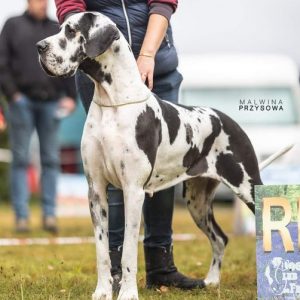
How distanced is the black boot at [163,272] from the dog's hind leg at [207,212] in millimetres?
117

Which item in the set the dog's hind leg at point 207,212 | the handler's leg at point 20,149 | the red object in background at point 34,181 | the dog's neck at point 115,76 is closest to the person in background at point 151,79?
the dog's hind leg at point 207,212

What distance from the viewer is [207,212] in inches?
234

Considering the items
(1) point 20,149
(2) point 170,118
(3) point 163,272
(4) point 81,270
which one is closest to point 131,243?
(2) point 170,118

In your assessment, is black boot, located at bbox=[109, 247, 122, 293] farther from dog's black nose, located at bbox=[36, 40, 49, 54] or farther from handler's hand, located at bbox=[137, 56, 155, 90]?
dog's black nose, located at bbox=[36, 40, 49, 54]

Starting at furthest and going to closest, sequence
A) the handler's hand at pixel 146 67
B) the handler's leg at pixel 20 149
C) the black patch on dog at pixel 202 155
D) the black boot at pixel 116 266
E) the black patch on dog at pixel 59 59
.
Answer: the handler's leg at pixel 20 149 → the black boot at pixel 116 266 → the black patch on dog at pixel 202 155 → the handler's hand at pixel 146 67 → the black patch on dog at pixel 59 59

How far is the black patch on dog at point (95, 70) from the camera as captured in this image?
4953 mm

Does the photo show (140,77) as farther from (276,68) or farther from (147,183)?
(276,68)

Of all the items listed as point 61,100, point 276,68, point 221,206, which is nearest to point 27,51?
point 61,100

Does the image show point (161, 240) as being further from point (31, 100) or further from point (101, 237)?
point (31, 100)

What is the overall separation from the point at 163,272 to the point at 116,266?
39 centimetres

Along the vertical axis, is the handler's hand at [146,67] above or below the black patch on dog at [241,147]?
above

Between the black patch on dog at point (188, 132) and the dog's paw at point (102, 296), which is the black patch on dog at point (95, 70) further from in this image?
the dog's paw at point (102, 296)

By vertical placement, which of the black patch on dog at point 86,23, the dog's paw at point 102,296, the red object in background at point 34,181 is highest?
the red object in background at point 34,181

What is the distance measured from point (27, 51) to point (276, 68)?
23.9 ft
